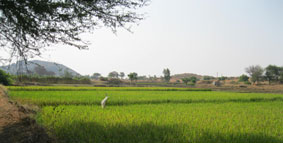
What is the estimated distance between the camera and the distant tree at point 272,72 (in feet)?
250

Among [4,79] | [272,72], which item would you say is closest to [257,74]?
[272,72]

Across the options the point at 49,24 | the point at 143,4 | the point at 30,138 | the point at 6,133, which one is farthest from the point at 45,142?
the point at 143,4

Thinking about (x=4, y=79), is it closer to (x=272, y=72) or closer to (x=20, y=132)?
(x=20, y=132)

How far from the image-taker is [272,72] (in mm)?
76312

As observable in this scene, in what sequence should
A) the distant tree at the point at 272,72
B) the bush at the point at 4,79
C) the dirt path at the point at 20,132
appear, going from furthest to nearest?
the distant tree at the point at 272,72, the bush at the point at 4,79, the dirt path at the point at 20,132

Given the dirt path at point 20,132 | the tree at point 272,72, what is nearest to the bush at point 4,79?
the dirt path at point 20,132

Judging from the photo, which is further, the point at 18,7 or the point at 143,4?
the point at 143,4

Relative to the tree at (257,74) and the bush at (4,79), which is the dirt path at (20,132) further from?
the tree at (257,74)

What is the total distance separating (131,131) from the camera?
17.1ft

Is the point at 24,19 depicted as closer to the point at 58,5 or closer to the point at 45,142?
the point at 58,5

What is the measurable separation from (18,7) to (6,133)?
10.3 ft

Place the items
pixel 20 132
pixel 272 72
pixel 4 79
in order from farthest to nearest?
pixel 272 72, pixel 4 79, pixel 20 132

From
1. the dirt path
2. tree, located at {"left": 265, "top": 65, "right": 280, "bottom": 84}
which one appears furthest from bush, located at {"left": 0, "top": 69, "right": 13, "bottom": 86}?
tree, located at {"left": 265, "top": 65, "right": 280, "bottom": 84}

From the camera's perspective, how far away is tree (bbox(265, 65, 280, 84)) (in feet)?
250
